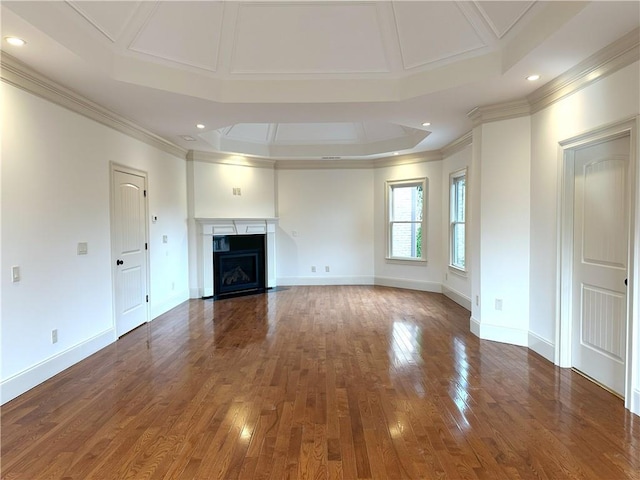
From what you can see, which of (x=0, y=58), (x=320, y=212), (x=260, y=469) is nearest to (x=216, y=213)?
(x=320, y=212)

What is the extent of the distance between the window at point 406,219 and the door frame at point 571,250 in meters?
3.79

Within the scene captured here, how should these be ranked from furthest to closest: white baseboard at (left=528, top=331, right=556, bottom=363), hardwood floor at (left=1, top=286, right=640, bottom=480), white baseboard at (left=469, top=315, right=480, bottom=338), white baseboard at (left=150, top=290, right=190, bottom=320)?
1. white baseboard at (left=150, top=290, right=190, bottom=320)
2. white baseboard at (left=469, top=315, right=480, bottom=338)
3. white baseboard at (left=528, top=331, right=556, bottom=363)
4. hardwood floor at (left=1, top=286, right=640, bottom=480)

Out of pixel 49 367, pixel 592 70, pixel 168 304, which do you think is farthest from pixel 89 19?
pixel 168 304

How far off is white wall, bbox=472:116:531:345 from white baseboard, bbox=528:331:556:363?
106 millimetres

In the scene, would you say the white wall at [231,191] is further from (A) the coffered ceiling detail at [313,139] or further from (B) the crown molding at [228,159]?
(A) the coffered ceiling detail at [313,139]

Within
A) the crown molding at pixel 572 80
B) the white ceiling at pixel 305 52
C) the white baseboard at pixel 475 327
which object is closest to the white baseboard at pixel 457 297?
the white baseboard at pixel 475 327

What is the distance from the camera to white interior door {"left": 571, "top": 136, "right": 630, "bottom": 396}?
9.35 feet

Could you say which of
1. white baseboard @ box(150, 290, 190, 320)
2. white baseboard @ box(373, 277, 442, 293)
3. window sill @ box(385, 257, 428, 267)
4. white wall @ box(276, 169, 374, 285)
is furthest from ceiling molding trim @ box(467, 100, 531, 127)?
white baseboard @ box(150, 290, 190, 320)

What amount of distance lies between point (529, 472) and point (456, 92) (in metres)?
3.23

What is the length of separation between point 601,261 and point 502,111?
1.89m

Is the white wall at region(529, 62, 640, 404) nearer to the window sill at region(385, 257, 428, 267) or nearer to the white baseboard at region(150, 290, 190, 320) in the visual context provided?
the window sill at region(385, 257, 428, 267)

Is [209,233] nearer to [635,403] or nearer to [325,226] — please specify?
[325,226]

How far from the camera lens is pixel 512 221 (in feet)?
13.4

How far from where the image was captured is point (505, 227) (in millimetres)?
4113
